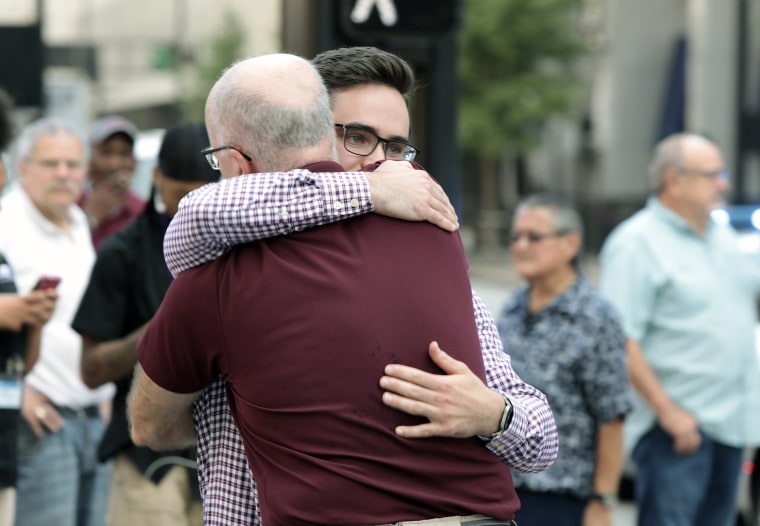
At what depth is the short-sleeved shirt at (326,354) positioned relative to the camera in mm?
2289

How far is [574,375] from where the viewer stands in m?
5.14

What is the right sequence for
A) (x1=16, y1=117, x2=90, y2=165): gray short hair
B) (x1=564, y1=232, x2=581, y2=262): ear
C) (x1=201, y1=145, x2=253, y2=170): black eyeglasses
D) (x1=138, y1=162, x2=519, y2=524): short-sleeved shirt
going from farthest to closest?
(x1=16, y1=117, x2=90, y2=165): gray short hair, (x1=564, y1=232, x2=581, y2=262): ear, (x1=201, y1=145, x2=253, y2=170): black eyeglasses, (x1=138, y1=162, x2=519, y2=524): short-sleeved shirt

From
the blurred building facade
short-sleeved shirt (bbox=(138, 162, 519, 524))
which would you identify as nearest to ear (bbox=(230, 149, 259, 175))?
short-sleeved shirt (bbox=(138, 162, 519, 524))

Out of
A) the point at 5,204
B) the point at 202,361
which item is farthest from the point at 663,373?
the point at 202,361

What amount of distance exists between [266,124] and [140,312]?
7.45 ft

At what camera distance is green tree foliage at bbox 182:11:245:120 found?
26.4 feet

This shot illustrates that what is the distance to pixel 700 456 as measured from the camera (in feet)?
19.7

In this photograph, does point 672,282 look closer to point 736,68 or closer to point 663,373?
point 663,373

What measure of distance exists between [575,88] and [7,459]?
3032 cm

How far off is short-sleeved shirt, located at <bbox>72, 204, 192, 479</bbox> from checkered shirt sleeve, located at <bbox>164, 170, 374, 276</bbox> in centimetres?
207

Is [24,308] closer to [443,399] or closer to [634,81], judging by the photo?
[443,399]

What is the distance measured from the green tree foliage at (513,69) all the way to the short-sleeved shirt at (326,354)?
30.5 m

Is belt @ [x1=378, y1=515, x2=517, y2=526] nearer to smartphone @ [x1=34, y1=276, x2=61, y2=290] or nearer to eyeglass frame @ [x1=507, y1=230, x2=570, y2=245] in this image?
smartphone @ [x1=34, y1=276, x2=61, y2=290]

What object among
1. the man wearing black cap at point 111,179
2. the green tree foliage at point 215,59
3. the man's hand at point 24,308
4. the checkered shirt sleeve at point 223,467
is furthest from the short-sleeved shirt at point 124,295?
the green tree foliage at point 215,59
